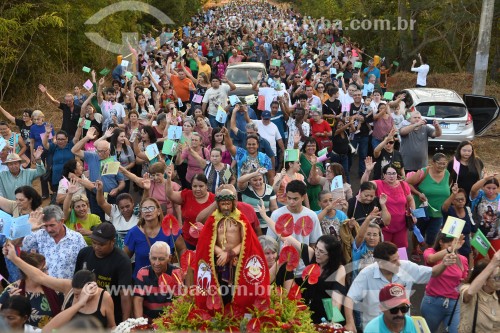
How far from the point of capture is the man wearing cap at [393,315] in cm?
471

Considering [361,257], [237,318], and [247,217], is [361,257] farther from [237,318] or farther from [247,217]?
[237,318]

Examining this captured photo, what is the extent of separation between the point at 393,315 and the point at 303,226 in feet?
5.94

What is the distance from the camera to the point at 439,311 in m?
6.02

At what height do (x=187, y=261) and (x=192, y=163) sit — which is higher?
(x=187, y=261)

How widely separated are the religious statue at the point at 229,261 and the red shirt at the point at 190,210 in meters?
1.87

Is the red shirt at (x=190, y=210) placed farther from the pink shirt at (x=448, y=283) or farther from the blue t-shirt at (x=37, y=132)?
the blue t-shirt at (x=37, y=132)

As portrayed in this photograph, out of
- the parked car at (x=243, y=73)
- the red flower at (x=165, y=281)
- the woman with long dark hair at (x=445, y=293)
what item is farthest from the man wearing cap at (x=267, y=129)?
the parked car at (x=243, y=73)

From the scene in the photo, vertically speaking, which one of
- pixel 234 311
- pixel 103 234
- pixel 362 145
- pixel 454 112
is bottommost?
pixel 454 112

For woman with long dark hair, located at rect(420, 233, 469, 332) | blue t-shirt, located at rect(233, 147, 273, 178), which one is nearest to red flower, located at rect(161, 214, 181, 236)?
blue t-shirt, located at rect(233, 147, 273, 178)

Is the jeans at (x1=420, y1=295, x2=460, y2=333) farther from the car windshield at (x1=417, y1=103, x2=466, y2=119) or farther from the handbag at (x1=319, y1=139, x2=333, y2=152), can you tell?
the car windshield at (x1=417, y1=103, x2=466, y2=119)

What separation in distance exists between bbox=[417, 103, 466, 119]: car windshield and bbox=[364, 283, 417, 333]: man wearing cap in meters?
9.89

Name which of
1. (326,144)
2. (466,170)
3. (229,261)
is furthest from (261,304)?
(326,144)

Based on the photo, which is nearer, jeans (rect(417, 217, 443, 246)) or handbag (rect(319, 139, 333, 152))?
jeans (rect(417, 217, 443, 246))

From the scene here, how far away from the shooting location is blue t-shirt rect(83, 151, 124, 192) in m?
8.57
